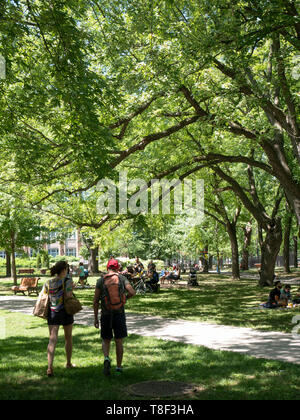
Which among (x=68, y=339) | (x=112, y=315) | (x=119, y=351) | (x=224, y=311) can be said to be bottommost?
(x=224, y=311)

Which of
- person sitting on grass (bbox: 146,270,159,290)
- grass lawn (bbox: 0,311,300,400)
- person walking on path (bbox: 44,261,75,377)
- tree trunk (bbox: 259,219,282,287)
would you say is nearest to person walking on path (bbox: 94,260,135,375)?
grass lawn (bbox: 0,311,300,400)

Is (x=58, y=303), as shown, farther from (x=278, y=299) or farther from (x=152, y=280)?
(x=152, y=280)

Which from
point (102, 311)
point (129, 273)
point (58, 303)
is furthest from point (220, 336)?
point (129, 273)

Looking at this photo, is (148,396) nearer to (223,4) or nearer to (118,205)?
(223,4)

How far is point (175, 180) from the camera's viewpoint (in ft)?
61.8

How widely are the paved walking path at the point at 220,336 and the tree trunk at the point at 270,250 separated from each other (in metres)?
12.1

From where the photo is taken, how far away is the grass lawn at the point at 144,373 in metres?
5.61

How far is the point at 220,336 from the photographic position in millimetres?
9648

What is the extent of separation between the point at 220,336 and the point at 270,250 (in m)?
14.6

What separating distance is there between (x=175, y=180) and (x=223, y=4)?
9270mm

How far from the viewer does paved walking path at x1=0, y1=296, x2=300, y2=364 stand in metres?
8.07

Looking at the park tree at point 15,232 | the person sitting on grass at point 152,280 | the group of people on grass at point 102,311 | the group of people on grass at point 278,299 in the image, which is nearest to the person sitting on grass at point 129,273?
the person sitting on grass at point 152,280

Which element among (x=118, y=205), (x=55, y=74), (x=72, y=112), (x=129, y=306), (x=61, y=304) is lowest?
(x=129, y=306)

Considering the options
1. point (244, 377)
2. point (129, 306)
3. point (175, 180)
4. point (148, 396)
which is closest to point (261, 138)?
point (175, 180)
